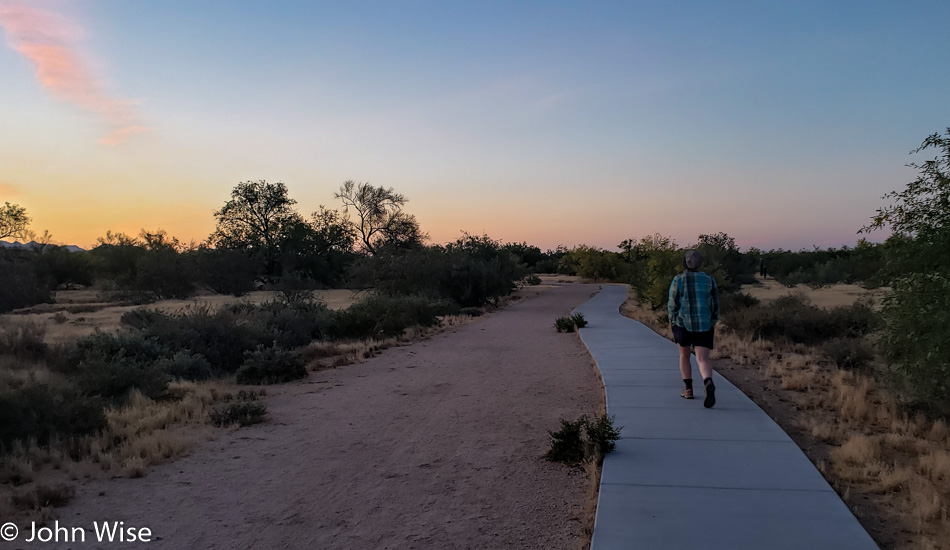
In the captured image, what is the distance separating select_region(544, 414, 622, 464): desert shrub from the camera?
603 centimetres

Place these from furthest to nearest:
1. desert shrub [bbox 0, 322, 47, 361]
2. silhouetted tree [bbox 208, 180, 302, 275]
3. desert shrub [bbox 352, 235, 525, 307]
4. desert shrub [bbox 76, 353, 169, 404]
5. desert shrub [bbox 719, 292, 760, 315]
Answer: silhouetted tree [bbox 208, 180, 302, 275] → desert shrub [bbox 352, 235, 525, 307] → desert shrub [bbox 719, 292, 760, 315] → desert shrub [bbox 0, 322, 47, 361] → desert shrub [bbox 76, 353, 169, 404]

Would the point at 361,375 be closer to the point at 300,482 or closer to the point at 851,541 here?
the point at 300,482

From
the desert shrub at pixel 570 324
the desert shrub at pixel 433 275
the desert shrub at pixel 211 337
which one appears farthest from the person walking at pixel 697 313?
the desert shrub at pixel 433 275

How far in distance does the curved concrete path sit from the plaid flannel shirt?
1.02 meters

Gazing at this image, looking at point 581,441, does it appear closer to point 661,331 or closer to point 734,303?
point 661,331

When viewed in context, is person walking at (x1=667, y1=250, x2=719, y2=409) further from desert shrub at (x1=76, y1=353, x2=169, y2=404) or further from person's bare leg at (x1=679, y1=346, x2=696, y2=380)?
desert shrub at (x1=76, y1=353, x2=169, y2=404)

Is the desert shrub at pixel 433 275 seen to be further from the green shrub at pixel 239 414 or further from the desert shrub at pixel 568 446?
the desert shrub at pixel 568 446

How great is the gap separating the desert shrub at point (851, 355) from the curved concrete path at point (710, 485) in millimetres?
4227

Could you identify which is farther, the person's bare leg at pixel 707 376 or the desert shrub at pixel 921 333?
the person's bare leg at pixel 707 376

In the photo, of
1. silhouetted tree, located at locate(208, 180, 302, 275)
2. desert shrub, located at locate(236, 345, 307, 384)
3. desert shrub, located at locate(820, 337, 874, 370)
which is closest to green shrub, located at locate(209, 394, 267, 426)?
desert shrub, located at locate(236, 345, 307, 384)

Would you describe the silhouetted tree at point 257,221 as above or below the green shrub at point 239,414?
above

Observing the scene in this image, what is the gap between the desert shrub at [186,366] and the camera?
1142 centimetres

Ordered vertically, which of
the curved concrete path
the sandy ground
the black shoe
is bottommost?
the sandy ground

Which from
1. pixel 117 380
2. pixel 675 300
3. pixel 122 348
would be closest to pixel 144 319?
pixel 122 348
